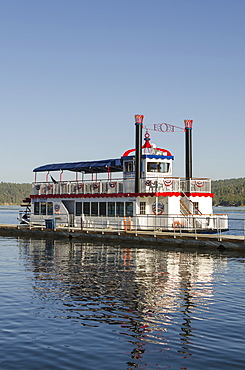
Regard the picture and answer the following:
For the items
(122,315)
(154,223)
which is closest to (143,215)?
(154,223)

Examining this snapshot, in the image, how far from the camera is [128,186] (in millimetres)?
41562

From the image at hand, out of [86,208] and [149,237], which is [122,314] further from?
[86,208]

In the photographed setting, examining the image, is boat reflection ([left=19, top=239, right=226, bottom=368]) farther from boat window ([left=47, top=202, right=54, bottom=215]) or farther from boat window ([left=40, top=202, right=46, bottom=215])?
boat window ([left=40, top=202, right=46, bottom=215])

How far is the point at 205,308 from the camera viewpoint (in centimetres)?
1672

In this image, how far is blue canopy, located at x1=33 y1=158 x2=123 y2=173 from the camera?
4445 cm

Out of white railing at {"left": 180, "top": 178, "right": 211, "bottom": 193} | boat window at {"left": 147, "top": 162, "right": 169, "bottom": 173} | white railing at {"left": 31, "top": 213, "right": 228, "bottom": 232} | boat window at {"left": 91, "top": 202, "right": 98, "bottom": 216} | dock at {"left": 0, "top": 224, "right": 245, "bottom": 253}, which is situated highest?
boat window at {"left": 147, "top": 162, "right": 169, "bottom": 173}

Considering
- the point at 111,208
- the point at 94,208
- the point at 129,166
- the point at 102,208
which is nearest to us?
the point at 111,208

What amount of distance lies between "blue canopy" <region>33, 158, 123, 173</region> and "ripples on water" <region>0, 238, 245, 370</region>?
56.4 feet

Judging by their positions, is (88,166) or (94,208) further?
(88,166)

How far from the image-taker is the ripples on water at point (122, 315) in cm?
1188

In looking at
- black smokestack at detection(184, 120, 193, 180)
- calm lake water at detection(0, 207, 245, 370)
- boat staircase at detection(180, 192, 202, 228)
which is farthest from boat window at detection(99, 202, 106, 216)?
calm lake water at detection(0, 207, 245, 370)

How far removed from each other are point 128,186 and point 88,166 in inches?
241

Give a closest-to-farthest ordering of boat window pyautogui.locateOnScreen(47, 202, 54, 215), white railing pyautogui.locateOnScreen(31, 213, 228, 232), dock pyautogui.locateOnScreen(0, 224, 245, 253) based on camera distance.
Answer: dock pyautogui.locateOnScreen(0, 224, 245, 253) < white railing pyautogui.locateOnScreen(31, 213, 228, 232) < boat window pyautogui.locateOnScreen(47, 202, 54, 215)

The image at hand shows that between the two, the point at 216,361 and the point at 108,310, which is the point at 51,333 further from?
the point at 216,361
